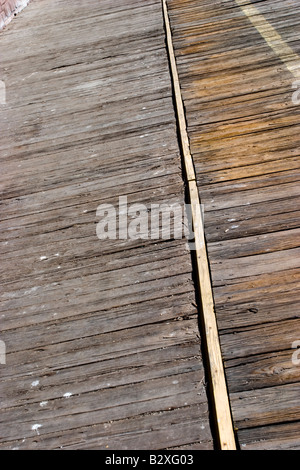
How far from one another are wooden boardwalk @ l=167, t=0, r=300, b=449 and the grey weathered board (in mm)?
279

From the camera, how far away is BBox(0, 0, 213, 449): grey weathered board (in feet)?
10.9

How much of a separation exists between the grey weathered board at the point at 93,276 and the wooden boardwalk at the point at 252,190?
279 millimetres

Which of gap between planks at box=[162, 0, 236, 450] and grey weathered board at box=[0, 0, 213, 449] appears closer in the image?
gap between planks at box=[162, 0, 236, 450]

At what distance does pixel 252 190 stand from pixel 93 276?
1.75 m

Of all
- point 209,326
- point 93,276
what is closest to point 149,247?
point 93,276

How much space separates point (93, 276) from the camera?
4328mm

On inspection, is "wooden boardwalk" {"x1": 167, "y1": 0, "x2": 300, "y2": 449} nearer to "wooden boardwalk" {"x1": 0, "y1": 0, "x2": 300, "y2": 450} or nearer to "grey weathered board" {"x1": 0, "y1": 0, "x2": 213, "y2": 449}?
"wooden boardwalk" {"x1": 0, "y1": 0, "x2": 300, "y2": 450}

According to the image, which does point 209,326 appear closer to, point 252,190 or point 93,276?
point 93,276

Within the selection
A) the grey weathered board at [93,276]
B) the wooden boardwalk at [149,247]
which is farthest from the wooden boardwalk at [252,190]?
the grey weathered board at [93,276]

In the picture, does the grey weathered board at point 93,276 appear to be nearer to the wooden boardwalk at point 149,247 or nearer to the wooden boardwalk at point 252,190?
the wooden boardwalk at point 149,247

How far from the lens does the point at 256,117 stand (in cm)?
575

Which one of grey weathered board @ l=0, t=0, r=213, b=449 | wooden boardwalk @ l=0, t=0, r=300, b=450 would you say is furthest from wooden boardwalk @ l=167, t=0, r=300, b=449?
grey weathered board @ l=0, t=0, r=213, b=449
